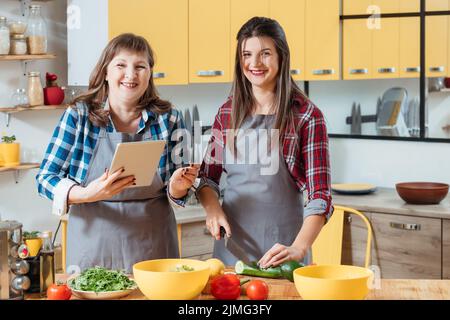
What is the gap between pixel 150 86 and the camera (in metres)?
2.77

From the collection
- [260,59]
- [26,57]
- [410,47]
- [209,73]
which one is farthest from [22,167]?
[410,47]

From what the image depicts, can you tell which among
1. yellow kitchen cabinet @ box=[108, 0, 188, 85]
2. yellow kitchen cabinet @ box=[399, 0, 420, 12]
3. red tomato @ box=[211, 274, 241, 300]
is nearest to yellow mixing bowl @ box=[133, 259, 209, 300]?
red tomato @ box=[211, 274, 241, 300]

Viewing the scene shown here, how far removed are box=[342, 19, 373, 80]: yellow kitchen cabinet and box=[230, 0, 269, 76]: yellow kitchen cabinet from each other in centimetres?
56

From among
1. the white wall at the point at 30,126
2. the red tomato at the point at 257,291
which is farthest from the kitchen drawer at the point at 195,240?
the red tomato at the point at 257,291

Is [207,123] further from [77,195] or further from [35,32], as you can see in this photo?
[77,195]

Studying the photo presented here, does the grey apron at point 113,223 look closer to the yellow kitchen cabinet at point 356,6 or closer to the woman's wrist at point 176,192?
the woman's wrist at point 176,192

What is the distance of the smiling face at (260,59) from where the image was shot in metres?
2.70

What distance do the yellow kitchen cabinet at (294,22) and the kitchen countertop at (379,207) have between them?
2.64ft

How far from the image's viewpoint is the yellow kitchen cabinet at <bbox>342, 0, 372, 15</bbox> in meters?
4.62

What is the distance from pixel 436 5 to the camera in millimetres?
4406

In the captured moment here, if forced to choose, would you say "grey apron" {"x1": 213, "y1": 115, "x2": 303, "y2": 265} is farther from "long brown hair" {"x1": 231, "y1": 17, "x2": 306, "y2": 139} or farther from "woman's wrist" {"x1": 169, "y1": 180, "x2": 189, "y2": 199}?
"woman's wrist" {"x1": 169, "y1": 180, "x2": 189, "y2": 199}
